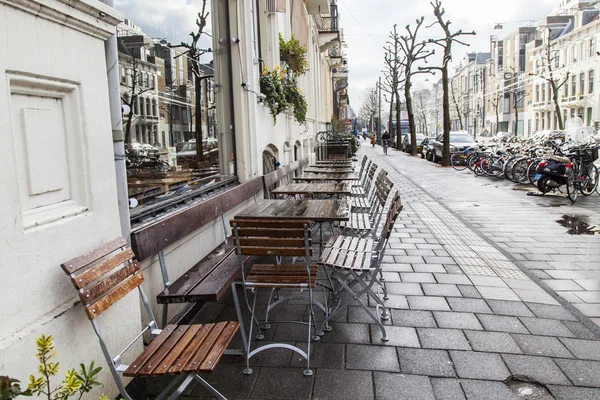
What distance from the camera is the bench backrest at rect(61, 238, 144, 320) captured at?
2.32 meters

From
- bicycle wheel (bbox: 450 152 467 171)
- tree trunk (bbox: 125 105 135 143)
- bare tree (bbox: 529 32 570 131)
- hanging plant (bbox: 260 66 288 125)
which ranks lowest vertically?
bicycle wheel (bbox: 450 152 467 171)

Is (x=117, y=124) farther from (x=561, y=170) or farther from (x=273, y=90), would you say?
(x=561, y=170)

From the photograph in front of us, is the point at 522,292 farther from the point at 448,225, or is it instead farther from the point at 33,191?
the point at 33,191

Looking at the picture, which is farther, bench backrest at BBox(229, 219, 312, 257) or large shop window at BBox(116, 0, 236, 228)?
large shop window at BBox(116, 0, 236, 228)

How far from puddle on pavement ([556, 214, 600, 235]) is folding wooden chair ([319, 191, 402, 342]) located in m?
4.33

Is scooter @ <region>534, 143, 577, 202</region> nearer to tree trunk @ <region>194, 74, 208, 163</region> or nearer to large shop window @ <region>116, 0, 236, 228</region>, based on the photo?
large shop window @ <region>116, 0, 236, 228</region>

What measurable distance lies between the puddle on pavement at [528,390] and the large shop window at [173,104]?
105 inches

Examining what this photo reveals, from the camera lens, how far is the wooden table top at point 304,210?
14.8ft

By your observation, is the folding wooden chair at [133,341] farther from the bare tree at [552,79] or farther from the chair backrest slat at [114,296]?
the bare tree at [552,79]

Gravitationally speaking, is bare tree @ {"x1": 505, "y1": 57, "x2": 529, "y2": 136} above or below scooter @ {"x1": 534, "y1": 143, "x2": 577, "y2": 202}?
above

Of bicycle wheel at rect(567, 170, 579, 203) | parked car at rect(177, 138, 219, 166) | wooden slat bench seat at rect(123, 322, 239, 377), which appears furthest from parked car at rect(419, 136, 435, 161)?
wooden slat bench seat at rect(123, 322, 239, 377)

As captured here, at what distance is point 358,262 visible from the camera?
12.7ft

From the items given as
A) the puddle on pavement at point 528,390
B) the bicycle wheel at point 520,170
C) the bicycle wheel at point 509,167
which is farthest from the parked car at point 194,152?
the bicycle wheel at point 509,167

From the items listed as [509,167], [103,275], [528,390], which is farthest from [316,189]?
[509,167]
